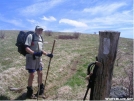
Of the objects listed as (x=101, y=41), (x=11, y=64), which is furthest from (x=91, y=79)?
(x=11, y=64)

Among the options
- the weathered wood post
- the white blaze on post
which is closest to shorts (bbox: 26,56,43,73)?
the weathered wood post

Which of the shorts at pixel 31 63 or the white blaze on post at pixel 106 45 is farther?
the shorts at pixel 31 63

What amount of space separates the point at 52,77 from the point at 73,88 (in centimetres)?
151

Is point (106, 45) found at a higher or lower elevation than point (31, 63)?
higher

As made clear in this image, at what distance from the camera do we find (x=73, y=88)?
23.9ft

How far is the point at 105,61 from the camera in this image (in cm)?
336

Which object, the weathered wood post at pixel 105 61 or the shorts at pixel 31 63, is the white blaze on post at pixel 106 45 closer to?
the weathered wood post at pixel 105 61

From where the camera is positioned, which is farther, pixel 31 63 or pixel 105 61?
pixel 31 63

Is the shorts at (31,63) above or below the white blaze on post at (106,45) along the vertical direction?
below

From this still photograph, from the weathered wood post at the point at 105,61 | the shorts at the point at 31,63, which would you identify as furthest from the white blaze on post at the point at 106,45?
the shorts at the point at 31,63

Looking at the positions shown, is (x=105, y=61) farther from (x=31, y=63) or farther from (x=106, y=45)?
(x=31, y=63)

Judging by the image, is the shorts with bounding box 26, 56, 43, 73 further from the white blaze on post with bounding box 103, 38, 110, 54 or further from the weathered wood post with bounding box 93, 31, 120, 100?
the white blaze on post with bounding box 103, 38, 110, 54

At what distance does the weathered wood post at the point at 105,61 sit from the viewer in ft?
10.7

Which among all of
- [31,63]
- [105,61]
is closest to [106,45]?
[105,61]
